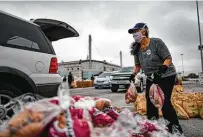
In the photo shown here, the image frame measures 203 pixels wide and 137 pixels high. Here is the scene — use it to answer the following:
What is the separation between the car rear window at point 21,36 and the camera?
346 centimetres

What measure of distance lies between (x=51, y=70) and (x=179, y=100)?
316 cm

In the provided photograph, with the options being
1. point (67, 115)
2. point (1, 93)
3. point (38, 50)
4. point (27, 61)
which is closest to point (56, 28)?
point (38, 50)

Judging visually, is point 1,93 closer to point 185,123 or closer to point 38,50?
point 38,50

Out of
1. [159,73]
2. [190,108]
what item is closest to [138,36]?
[159,73]

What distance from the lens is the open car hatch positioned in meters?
4.37

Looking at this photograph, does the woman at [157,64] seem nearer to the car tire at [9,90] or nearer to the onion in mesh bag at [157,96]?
the onion in mesh bag at [157,96]

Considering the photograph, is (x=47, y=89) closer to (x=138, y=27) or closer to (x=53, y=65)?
(x=53, y=65)

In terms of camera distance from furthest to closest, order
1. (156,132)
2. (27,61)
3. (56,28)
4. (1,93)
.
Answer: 1. (56,28)
2. (27,61)
3. (1,93)
4. (156,132)

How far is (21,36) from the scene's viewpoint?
3.69 metres

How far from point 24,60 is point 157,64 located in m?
1.88

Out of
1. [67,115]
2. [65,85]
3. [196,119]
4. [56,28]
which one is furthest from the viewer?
[196,119]

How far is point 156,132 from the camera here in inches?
99.3

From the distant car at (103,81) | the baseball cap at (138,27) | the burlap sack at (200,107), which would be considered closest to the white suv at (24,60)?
the baseball cap at (138,27)

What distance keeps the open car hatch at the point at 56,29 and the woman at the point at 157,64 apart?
145 centimetres
